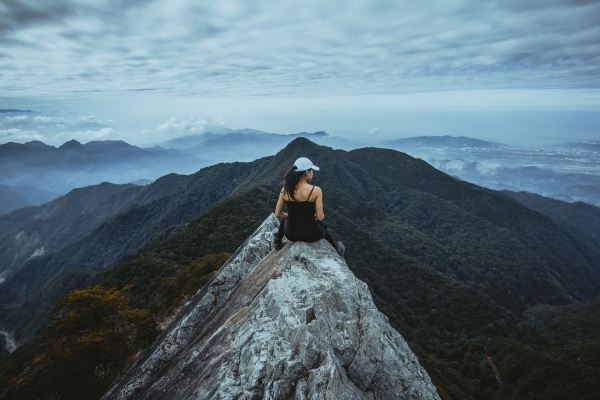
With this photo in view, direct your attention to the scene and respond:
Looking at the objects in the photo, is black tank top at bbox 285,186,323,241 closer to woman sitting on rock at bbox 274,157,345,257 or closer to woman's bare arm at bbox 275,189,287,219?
woman sitting on rock at bbox 274,157,345,257

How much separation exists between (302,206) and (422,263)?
93.8 m

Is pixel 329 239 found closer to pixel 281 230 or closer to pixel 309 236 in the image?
pixel 309 236

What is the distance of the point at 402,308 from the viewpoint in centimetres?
6812

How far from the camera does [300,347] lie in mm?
6844

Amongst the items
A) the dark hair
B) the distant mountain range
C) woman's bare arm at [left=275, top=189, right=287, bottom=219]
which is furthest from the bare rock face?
the distant mountain range

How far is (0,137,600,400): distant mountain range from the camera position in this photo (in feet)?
165

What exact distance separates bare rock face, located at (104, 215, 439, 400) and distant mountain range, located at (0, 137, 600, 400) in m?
18.3

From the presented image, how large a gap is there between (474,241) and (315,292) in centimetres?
15191

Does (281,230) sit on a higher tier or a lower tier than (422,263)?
higher

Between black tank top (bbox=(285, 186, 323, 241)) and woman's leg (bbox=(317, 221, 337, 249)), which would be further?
woman's leg (bbox=(317, 221, 337, 249))

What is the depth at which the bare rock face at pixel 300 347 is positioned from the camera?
658cm

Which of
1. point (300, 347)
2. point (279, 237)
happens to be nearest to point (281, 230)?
point (279, 237)

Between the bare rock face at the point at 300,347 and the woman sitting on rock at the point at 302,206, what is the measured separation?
0.47 metres

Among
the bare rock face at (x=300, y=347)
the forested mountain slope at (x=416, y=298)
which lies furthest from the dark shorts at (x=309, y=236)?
the forested mountain slope at (x=416, y=298)
